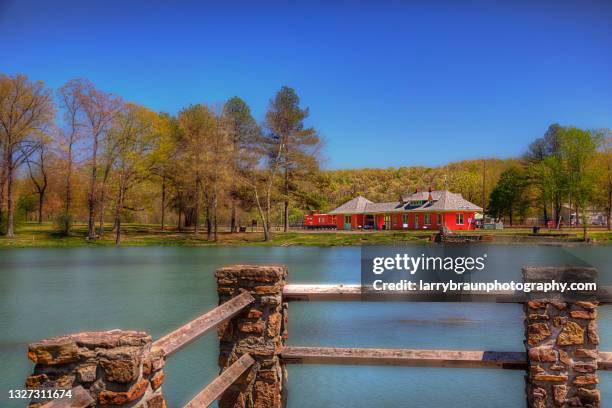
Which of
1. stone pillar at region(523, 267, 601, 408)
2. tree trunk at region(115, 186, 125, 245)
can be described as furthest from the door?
stone pillar at region(523, 267, 601, 408)

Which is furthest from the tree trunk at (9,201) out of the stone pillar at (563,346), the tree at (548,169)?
the tree at (548,169)

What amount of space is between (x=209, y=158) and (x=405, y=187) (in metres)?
87.4

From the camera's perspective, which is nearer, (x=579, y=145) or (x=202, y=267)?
(x=202, y=267)

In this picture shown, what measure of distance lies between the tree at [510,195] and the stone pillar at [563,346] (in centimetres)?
6515

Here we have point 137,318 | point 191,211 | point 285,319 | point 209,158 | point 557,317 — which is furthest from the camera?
point 191,211

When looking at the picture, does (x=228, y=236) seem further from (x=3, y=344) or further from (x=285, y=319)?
(x=285, y=319)

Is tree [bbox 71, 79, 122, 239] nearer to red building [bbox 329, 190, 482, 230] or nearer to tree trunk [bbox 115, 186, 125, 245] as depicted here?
tree trunk [bbox 115, 186, 125, 245]

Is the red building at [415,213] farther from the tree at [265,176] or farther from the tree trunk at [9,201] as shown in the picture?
the tree trunk at [9,201]

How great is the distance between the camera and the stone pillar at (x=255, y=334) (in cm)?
544

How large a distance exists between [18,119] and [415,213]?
41.4 meters

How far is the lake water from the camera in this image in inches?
354

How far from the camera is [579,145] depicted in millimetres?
56312

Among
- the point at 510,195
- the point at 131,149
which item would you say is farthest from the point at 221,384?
the point at 510,195

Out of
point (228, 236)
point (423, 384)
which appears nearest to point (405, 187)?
point (228, 236)
